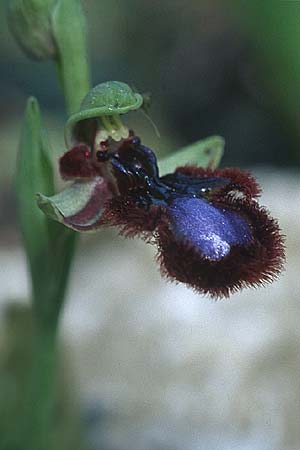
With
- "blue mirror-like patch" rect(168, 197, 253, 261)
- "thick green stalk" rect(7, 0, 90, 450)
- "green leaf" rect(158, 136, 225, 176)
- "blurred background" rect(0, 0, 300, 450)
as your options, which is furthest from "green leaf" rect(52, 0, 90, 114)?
"blurred background" rect(0, 0, 300, 450)

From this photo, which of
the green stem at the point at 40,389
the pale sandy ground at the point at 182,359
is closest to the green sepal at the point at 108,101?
the green stem at the point at 40,389

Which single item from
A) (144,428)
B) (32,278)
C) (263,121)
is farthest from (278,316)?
(263,121)

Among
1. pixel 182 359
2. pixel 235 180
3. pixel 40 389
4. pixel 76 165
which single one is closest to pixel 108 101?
pixel 76 165

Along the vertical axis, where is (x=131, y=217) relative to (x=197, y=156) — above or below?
below

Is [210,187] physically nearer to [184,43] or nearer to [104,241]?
[104,241]

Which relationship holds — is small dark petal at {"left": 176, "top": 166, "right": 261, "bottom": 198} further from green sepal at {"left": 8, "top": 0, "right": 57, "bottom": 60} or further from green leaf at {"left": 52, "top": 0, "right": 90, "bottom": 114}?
green sepal at {"left": 8, "top": 0, "right": 57, "bottom": 60}

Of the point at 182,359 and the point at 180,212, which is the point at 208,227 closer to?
the point at 180,212
